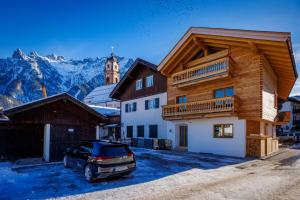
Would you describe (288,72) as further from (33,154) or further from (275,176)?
Answer: (33,154)

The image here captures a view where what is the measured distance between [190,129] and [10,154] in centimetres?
1547

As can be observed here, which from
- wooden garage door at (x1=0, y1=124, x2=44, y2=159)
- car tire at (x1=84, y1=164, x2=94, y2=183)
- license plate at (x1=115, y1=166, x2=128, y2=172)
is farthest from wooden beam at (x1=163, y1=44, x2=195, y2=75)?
car tire at (x1=84, y1=164, x2=94, y2=183)

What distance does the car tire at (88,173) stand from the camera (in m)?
10.3

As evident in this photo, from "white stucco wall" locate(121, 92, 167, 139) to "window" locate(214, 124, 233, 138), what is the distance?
7.55 m

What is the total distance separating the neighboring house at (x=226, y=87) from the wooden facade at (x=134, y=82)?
2.70 m

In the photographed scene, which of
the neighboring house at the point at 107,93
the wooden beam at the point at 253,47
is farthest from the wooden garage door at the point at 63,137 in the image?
the neighboring house at the point at 107,93

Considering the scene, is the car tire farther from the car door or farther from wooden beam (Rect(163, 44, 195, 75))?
wooden beam (Rect(163, 44, 195, 75))

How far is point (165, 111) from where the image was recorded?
25891 mm

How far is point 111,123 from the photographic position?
40.2 m

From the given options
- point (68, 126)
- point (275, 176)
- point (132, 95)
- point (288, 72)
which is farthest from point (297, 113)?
point (68, 126)

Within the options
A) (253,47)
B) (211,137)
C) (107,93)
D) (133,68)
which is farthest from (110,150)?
(107,93)

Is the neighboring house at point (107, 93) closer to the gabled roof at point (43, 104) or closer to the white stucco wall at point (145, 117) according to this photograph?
the white stucco wall at point (145, 117)

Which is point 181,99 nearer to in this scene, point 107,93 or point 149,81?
point 149,81

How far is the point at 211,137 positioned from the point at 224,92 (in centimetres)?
422
